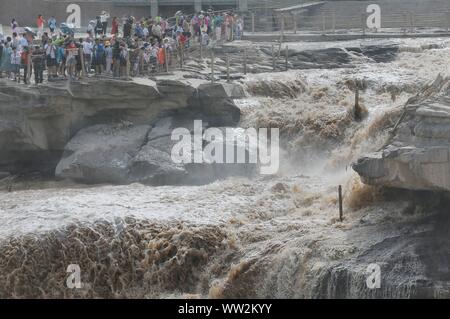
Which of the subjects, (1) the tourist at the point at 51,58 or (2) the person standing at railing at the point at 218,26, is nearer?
(1) the tourist at the point at 51,58

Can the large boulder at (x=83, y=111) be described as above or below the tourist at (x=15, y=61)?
below

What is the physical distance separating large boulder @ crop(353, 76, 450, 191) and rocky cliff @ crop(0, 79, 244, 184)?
6527mm

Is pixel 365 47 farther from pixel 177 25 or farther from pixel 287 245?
pixel 287 245

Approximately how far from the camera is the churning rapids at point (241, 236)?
658 inches

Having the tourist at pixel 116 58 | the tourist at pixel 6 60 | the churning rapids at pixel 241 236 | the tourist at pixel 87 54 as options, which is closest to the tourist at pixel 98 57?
the tourist at pixel 87 54

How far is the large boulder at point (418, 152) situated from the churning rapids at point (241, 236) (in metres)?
0.79

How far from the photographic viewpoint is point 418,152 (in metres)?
16.9

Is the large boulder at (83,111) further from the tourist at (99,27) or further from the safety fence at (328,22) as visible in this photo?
the safety fence at (328,22)

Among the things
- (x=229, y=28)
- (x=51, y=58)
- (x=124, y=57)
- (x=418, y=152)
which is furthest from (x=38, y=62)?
(x=418, y=152)

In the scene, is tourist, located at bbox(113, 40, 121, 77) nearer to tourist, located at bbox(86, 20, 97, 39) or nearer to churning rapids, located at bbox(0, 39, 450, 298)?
tourist, located at bbox(86, 20, 97, 39)

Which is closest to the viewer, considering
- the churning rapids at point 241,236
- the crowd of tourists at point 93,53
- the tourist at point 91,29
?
the churning rapids at point 241,236

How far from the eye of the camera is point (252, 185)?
21.6 meters

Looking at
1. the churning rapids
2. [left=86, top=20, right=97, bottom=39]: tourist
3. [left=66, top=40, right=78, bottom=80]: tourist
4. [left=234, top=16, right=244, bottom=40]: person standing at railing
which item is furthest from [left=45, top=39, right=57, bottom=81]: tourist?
[left=234, top=16, right=244, bottom=40]: person standing at railing
